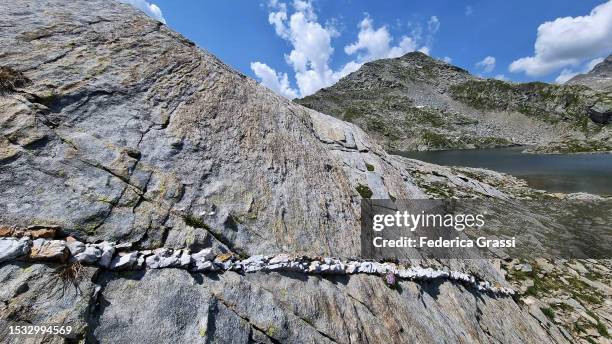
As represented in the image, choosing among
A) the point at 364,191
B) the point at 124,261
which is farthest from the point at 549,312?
the point at 124,261

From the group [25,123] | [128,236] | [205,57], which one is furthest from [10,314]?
[205,57]

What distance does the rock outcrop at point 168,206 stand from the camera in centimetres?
663

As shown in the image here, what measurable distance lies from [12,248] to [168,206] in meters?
3.40

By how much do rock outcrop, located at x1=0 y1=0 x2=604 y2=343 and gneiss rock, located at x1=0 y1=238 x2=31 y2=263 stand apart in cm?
3

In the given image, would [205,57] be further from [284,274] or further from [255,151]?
[284,274]

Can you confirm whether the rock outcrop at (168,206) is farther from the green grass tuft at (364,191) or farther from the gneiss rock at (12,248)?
the green grass tuft at (364,191)

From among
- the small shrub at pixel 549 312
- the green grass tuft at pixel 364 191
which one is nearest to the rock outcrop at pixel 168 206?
the green grass tuft at pixel 364 191

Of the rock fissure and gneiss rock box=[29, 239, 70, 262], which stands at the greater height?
gneiss rock box=[29, 239, 70, 262]

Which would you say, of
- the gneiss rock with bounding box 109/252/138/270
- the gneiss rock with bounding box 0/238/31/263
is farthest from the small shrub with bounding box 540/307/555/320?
the gneiss rock with bounding box 0/238/31/263

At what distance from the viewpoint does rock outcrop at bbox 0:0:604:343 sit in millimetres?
6629

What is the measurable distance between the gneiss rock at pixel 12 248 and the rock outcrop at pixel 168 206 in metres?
0.03

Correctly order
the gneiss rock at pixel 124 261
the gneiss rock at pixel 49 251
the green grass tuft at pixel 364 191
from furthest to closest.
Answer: the green grass tuft at pixel 364 191, the gneiss rock at pixel 124 261, the gneiss rock at pixel 49 251

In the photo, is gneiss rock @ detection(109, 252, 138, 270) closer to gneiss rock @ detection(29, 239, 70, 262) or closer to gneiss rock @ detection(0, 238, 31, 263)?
gneiss rock @ detection(29, 239, 70, 262)

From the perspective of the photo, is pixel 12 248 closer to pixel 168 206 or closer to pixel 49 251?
pixel 49 251
